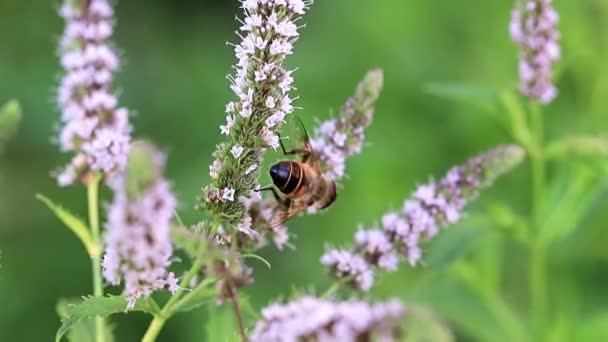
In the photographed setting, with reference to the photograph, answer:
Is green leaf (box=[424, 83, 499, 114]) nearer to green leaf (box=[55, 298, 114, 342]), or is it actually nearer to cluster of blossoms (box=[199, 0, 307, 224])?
cluster of blossoms (box=[199, 0, 307, 224])

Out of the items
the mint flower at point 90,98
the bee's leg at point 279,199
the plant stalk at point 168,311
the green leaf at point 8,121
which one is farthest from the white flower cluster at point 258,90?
the bee's leg at point 279,199

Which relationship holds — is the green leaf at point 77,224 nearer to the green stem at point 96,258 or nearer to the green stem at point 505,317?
the green stem at point 96,258

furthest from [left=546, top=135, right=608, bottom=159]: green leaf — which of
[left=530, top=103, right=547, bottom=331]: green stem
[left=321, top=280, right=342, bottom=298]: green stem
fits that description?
[left=321, top=280, right=342, bottom=298]: green stem

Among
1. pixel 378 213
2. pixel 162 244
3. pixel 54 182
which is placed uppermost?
pixel 54 182

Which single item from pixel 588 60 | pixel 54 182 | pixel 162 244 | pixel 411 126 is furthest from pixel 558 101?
pixel 162 244

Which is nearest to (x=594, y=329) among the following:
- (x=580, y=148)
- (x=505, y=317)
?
(x=505, y=317)

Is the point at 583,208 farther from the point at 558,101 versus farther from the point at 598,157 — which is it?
the point at 558,101

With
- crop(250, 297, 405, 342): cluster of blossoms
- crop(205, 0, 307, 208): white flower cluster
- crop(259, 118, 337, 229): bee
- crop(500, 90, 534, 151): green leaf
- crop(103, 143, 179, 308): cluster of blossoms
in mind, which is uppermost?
crop(500, 90, 534, 151): green leaf
